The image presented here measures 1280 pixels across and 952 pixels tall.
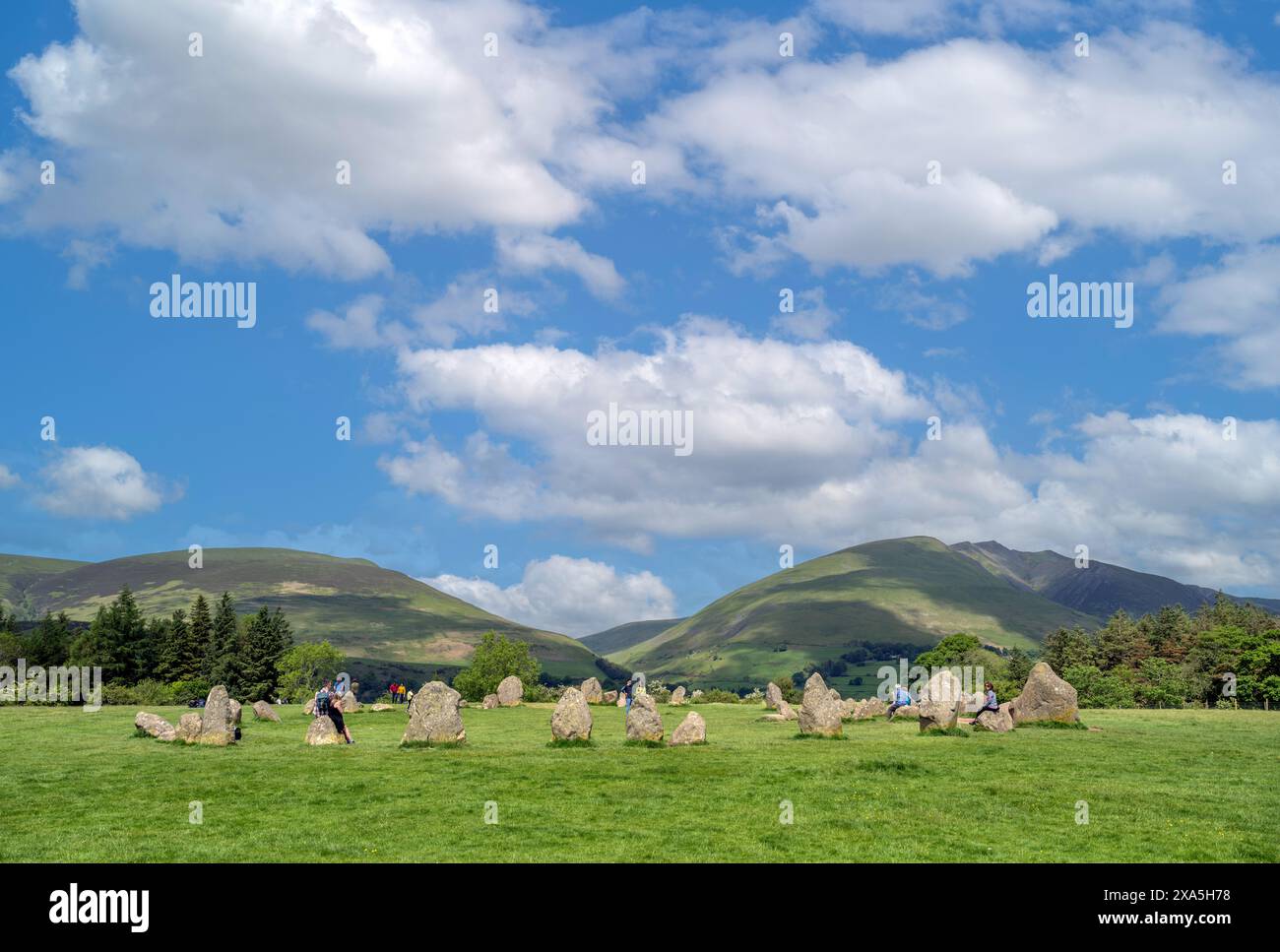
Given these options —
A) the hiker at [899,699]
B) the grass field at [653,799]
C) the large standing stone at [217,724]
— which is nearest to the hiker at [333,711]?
the grass field at [653,799]

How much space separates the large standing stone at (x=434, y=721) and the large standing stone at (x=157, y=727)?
8.66 m

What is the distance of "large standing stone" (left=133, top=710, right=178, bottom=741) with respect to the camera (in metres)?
33.2

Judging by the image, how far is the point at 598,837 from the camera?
1780 cm

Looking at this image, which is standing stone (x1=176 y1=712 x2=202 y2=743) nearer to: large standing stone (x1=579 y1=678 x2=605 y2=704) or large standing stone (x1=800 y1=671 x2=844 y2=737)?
large standing stone (x1=800 y1=671 x2=844 y2=737)

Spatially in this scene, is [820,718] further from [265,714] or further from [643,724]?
[265,714]

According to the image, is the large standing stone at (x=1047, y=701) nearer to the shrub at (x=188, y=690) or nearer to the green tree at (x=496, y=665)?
the green tree at (x=496, y=665)

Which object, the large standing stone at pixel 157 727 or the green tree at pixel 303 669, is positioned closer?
the large standing stone at pixel 157 727

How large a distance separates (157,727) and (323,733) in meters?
6.79

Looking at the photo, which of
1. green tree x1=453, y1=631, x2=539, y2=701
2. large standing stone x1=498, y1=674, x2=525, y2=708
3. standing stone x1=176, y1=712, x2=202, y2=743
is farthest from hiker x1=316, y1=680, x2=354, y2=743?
green tree x1=453, y1=631, x2=539, y2=701

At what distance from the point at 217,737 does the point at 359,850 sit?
18.0 meters

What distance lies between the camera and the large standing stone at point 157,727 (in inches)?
1309

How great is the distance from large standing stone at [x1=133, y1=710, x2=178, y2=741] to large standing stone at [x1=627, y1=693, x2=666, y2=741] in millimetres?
16029
